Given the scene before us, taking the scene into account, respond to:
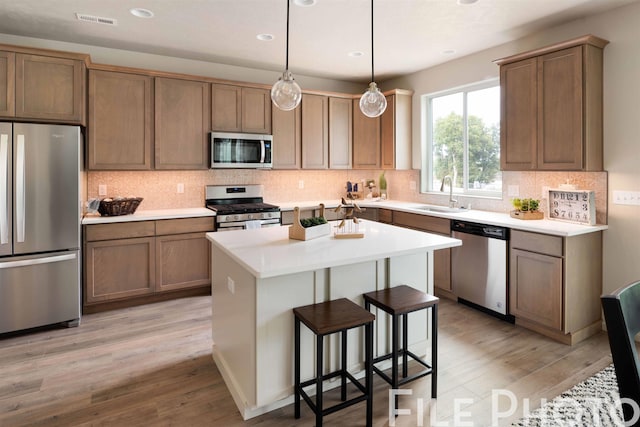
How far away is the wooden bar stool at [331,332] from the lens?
76.2 inches

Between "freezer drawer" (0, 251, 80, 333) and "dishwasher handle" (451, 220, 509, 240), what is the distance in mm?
3601

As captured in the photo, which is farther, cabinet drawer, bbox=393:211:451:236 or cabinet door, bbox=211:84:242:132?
cabinet door, bbox=211:84:242:132

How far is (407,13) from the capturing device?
10.6 feet

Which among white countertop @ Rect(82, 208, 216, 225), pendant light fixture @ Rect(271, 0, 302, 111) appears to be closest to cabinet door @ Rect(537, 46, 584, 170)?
pendant light fixture @ Rect(271, 0, 302, 111)

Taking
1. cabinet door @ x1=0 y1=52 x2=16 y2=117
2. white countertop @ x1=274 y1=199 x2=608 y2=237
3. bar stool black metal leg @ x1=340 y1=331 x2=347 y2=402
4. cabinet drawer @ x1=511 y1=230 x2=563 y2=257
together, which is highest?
cabinet door @ x1=0 y1=52 x2=16 y2=117

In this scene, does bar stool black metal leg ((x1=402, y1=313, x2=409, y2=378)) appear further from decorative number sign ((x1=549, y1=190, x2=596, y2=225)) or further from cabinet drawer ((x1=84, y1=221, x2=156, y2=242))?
cabinet drawer ((x1=84, y1=221, x2=156, y2=242))

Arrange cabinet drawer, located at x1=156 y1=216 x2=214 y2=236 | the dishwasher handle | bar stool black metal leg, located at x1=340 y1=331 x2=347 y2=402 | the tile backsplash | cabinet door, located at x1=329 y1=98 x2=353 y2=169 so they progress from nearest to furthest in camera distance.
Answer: bar stool black metal leg, located at x1=340 y1=331 x2=347 y2=402 < the dishwasher handle < the tile backsplash < cabinet drawer, located at x1=156 y1=216 x2=214 y2=236 < cabinet door, located at x1=329 y1=98 x2=353 y2=169

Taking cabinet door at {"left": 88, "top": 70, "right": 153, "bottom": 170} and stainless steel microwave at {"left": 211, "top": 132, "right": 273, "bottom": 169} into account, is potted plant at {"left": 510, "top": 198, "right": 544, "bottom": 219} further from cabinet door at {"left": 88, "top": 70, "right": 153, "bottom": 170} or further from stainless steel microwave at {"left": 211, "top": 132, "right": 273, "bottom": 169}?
cabinet door at {"left": 88, "top": 70, "right": 153, "bottom": 170}

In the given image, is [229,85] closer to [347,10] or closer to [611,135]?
[347,10]

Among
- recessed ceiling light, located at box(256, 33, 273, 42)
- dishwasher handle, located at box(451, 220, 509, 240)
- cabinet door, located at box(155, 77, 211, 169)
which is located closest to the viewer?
dishwasher handle, located at box(451, 220, 509, 240)

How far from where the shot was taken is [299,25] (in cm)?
349

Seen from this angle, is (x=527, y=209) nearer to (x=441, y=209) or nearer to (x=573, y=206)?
(x=573, y=206)

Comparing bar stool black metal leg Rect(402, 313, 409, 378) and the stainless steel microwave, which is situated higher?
the stainless steel microwave

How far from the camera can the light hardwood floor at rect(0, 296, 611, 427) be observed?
216 centimetres
